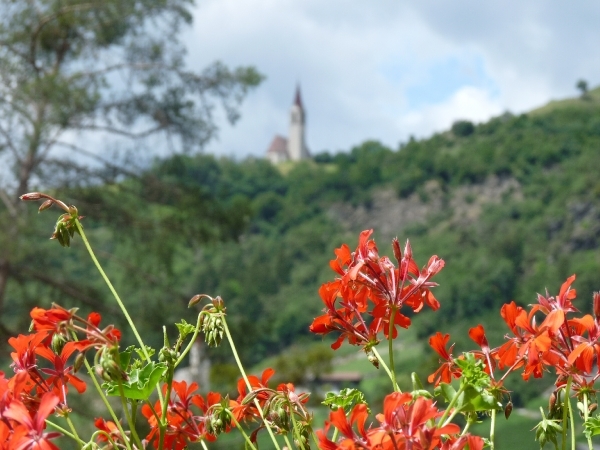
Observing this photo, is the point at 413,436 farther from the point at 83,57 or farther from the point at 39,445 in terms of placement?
the point at 83,57

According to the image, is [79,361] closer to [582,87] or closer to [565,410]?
[565,410]

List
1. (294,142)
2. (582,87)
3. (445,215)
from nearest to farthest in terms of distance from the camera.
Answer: (445,215) → (582,87) → (294,142)

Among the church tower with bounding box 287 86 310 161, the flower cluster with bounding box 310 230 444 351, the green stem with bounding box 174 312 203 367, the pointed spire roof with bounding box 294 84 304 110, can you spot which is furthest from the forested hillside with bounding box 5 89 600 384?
the green stem with bounding box 174 312 203 367

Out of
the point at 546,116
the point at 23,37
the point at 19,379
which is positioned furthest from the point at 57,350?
the point at 546,116

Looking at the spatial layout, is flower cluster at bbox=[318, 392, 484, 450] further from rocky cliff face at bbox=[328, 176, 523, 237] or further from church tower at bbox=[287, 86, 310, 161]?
church tower at bbox=[287, 86, 310, 161]

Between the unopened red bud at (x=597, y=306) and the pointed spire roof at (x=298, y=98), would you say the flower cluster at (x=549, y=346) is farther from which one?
the pointed spire roof at (x=298, y=98)

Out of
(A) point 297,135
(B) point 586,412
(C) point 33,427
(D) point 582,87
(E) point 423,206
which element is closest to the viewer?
(C) point 33,427

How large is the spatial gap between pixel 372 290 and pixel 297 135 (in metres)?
112

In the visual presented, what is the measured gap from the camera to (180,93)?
11.9 meters

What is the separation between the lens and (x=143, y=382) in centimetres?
87

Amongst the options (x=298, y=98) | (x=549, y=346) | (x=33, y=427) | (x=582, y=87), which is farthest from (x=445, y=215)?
(x=33, y=427)

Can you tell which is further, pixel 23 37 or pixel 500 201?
pixel 500 201

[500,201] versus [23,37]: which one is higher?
[23,37]

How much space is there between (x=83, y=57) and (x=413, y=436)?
38.2 feet
